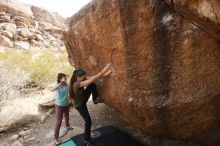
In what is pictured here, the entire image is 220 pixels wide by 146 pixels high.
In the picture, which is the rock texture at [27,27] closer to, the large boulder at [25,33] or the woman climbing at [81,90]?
A: the large boulder at [25,33]

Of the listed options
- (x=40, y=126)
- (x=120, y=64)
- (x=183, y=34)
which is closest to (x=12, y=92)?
(x=40, y=126)

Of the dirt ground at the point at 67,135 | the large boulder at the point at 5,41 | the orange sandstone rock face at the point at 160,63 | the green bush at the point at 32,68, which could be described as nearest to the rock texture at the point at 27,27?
the large boulder at the point at 5,41

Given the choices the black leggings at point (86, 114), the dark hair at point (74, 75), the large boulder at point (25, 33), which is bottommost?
the black leggings at point (86, 114)

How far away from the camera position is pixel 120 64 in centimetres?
416

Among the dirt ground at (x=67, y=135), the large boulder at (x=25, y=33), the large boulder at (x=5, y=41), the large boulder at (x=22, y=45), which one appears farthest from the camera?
the large boulder at (x=25, y=33)

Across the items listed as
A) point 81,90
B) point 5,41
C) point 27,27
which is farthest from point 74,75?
point 27,27

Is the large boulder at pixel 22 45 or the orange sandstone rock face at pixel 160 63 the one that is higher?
the large boulder at pixel 22 45

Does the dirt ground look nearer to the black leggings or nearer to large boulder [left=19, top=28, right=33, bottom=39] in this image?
the black leggings

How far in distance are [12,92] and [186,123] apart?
19.7 ft

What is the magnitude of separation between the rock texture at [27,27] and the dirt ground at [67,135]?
1315 cm

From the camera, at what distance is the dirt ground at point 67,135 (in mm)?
5397

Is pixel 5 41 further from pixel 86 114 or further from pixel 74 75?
pixel 86 114

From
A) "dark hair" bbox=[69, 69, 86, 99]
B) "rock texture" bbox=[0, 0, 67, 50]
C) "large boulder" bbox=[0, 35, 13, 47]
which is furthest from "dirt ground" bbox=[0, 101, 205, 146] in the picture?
"rock texture" bbox=[0, 0, 67, 50]

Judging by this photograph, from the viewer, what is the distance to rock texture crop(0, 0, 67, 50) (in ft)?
65.0
